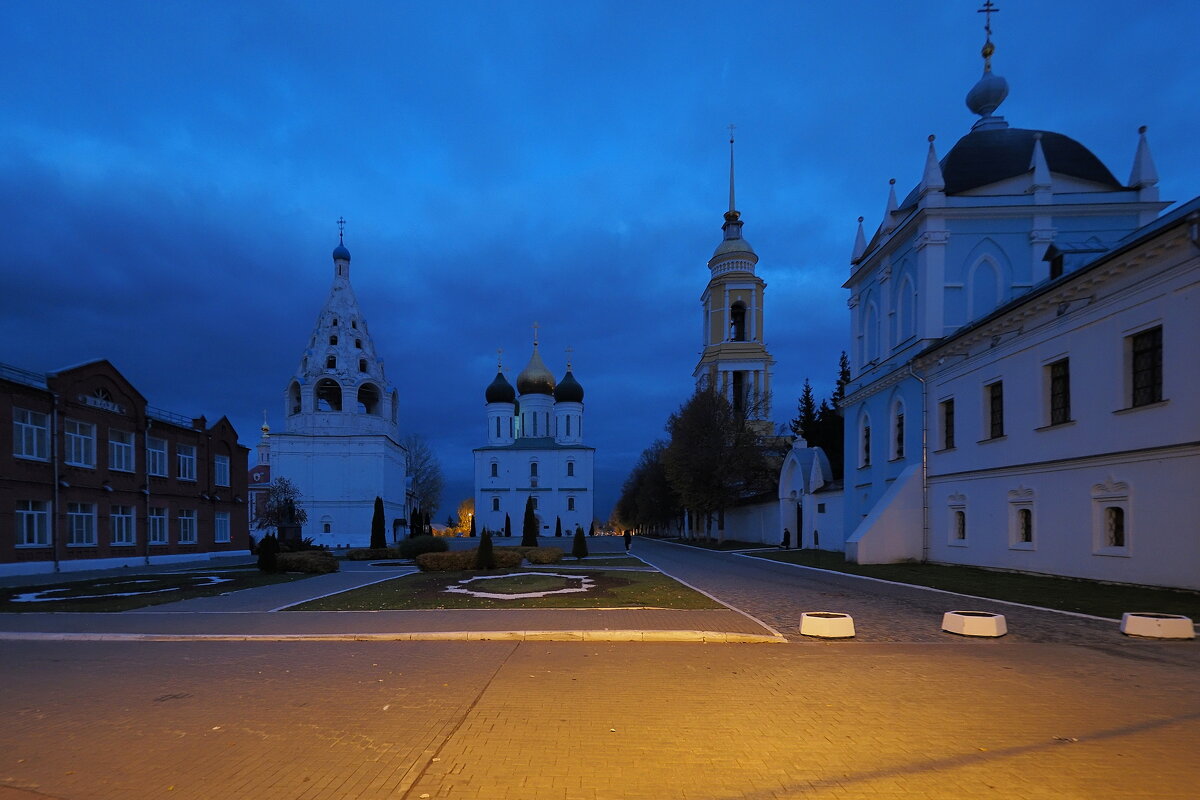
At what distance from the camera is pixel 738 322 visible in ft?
207

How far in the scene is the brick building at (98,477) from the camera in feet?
81.9

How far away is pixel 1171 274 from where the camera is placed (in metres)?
14.2

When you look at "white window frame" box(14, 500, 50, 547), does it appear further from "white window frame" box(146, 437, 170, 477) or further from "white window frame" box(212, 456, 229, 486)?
"white window frame" box(212, 456, 229, 486)

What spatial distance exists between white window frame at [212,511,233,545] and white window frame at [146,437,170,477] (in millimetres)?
5392

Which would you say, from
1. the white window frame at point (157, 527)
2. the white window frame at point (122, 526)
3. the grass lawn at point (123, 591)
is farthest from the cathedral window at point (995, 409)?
the white window frame at point (157, 527)

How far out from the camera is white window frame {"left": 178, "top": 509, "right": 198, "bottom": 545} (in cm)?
3547

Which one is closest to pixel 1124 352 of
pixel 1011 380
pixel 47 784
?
pixel 1011 380

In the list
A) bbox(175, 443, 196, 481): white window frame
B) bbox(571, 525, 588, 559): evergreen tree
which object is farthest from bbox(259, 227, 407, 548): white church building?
bbox(571, 525, 588, 559): evergreen tree

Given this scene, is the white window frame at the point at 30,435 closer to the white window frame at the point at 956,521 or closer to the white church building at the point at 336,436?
the white church building at the point at 336,436

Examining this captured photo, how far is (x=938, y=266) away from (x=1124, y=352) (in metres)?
10.9

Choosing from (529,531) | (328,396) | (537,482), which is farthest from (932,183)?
(537,482)

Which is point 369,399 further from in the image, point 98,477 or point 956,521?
point 956,521

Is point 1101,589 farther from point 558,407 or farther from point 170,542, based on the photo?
point 558,407

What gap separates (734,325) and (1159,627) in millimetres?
55024
